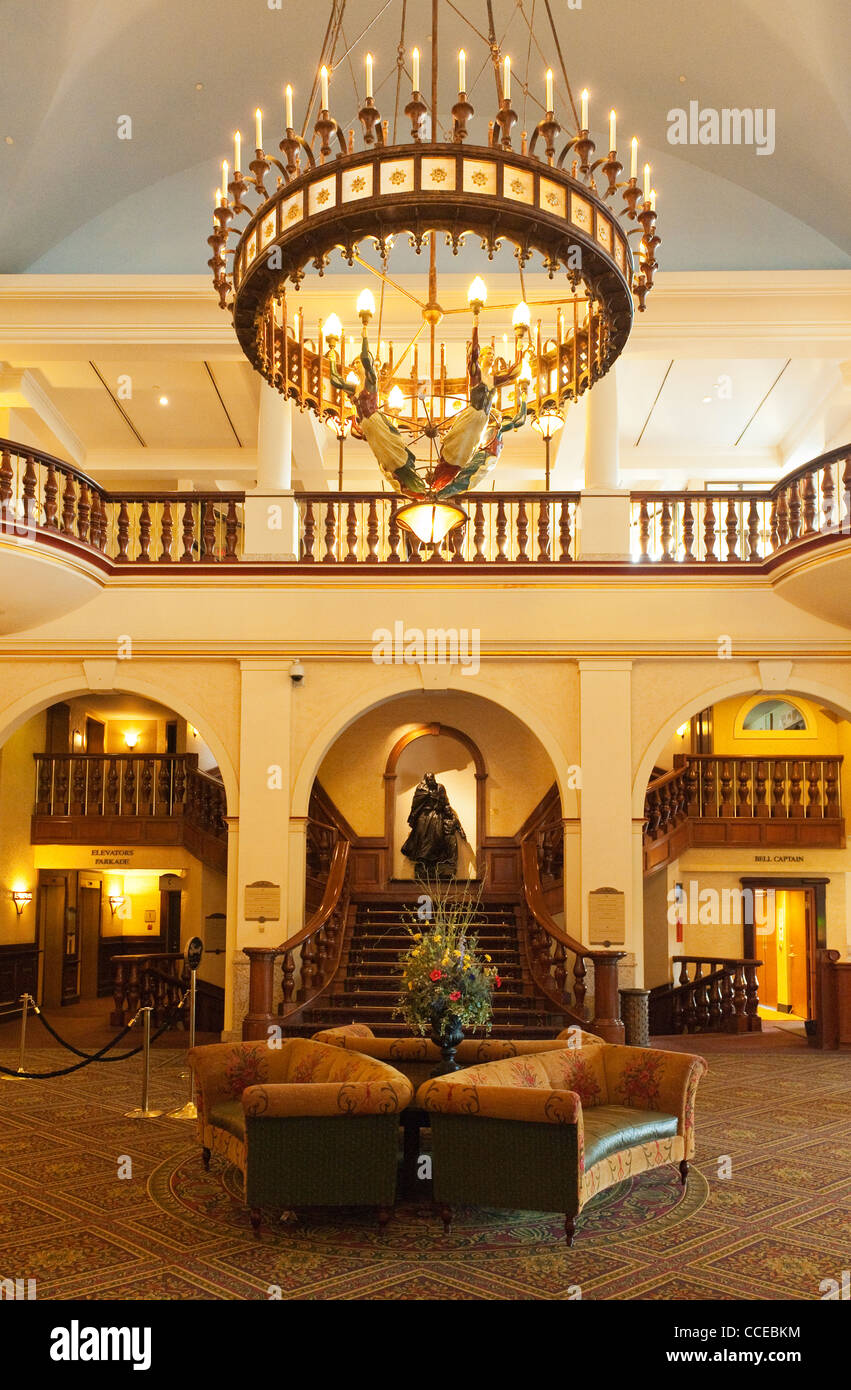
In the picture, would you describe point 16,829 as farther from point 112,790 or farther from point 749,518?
point 749,518

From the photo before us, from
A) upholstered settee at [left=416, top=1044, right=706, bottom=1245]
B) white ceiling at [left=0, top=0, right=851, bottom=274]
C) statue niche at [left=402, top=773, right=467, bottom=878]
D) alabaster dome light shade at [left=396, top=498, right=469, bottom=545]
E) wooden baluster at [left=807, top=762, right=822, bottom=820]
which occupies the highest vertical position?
white ceiling at [left=0, top=0, right=851, bottom=274]

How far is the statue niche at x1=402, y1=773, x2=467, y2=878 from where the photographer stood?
13328 millimetres

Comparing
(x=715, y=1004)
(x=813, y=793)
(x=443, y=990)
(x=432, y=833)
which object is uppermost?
(x=813, y=793)

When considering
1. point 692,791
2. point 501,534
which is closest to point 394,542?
point 501,534

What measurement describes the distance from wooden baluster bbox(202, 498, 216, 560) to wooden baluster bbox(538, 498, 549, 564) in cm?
317

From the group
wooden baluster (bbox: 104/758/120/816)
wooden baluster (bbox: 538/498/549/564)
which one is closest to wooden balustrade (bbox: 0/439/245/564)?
wooden baluster (bbox: 538/498/549/564)

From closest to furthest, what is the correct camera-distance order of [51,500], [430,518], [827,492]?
[430,518], [827,492], [51,500]

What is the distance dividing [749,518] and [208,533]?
5.20m

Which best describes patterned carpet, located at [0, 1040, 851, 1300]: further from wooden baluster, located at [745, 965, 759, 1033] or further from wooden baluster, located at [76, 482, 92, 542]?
wooden baluster, located at [76, 482, 92, 542]

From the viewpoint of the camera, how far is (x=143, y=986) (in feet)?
43.4

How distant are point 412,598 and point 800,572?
3550mm

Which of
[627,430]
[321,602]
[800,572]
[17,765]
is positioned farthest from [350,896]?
[627,430]

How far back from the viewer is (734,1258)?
→ 5246mm

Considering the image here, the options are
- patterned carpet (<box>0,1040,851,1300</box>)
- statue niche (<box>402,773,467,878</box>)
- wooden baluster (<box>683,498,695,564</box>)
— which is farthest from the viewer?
statue niche (<box>402,773,467,878</box>)
